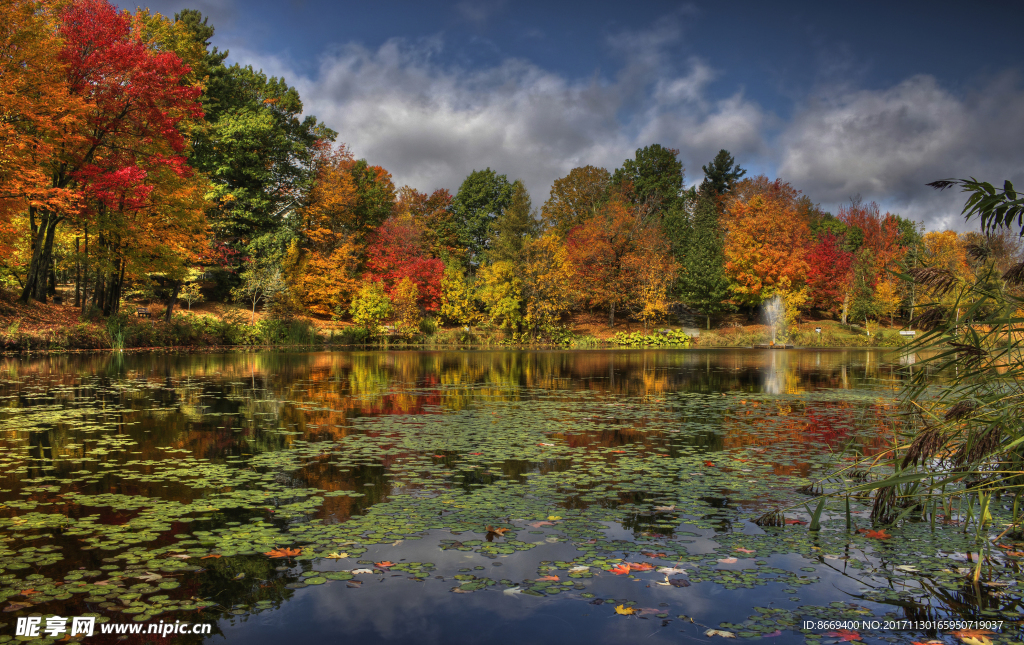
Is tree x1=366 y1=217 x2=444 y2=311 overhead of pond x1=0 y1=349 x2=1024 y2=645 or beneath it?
overhead

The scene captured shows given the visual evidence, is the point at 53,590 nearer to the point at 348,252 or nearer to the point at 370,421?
the point at 370,421

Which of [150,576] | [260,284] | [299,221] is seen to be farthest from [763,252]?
[150,576]

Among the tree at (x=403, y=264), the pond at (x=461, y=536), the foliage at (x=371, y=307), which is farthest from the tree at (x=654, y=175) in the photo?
the pond at (x=461, y=536)

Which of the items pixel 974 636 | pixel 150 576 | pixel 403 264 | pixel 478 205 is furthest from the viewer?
pixel 478 205

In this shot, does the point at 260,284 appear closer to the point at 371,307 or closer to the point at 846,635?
the point at 371,307

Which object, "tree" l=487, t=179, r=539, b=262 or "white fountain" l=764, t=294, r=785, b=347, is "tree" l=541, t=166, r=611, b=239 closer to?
"tree" l=487, t=179, r=539, b=262

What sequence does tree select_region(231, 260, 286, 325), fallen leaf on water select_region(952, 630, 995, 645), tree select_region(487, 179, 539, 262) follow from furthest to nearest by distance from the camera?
tree select_region(487, 179, 539, 262) → tree select_region(231, 260, 286, 325) → fallen leaf on water select_region(952, 630, 995, 645)

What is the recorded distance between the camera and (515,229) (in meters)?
42.8

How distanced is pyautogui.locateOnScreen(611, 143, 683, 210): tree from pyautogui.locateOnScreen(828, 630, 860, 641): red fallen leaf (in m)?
56.7

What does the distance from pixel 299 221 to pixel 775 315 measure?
35056 millimetres

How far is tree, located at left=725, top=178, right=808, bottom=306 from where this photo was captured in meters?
44.8

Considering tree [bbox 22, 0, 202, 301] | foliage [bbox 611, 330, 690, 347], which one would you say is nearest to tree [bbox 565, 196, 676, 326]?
foliage [bbox 611, 330, 690, 347]

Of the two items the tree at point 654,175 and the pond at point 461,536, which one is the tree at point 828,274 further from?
the pond at point 461,536

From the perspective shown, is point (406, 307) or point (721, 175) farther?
point (721, 175)
